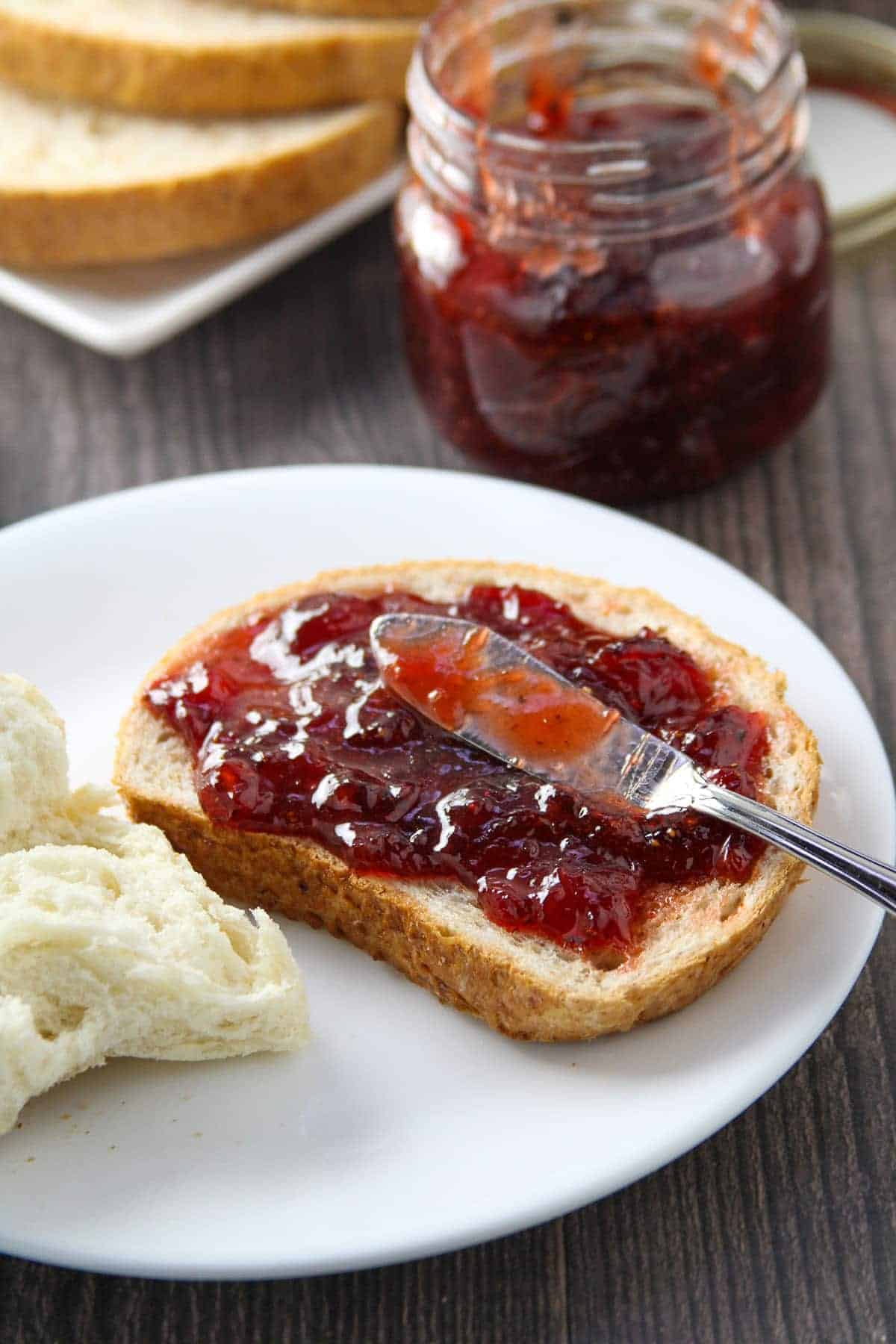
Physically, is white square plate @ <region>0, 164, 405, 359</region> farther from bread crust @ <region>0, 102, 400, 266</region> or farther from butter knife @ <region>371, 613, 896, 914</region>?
butter knife @ <region>371, 613, 896, 914</region>

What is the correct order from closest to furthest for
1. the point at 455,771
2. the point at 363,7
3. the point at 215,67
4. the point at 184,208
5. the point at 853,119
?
the point at 455,771, the point at 184,208, the point at 215,67, the point at 363,7, the point at 853,119

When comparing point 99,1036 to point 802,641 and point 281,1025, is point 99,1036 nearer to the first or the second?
point 281,1025

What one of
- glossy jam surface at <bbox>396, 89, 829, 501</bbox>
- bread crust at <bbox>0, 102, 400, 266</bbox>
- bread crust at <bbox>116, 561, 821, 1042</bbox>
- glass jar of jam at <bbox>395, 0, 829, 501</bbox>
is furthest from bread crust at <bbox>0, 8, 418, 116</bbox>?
bread crust at <bbox>116, 561, 821, 1042</bbox>

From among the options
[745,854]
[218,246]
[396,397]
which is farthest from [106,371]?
[745,854]

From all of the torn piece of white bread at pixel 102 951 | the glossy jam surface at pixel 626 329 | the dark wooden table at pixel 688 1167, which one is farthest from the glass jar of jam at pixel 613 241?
the torn piece of white bread at pixel 102 951

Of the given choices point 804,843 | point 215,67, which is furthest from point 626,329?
point 215,67

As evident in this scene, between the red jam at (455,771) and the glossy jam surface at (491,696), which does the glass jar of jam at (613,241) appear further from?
the glossy jam surface at (491,696)

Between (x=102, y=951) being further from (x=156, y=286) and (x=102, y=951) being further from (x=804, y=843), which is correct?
(x=156, y=286)

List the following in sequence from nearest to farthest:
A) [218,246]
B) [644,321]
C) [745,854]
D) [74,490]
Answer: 1. [745,854]
2. [644,321]
3. [74,490]
4. [218,246]
